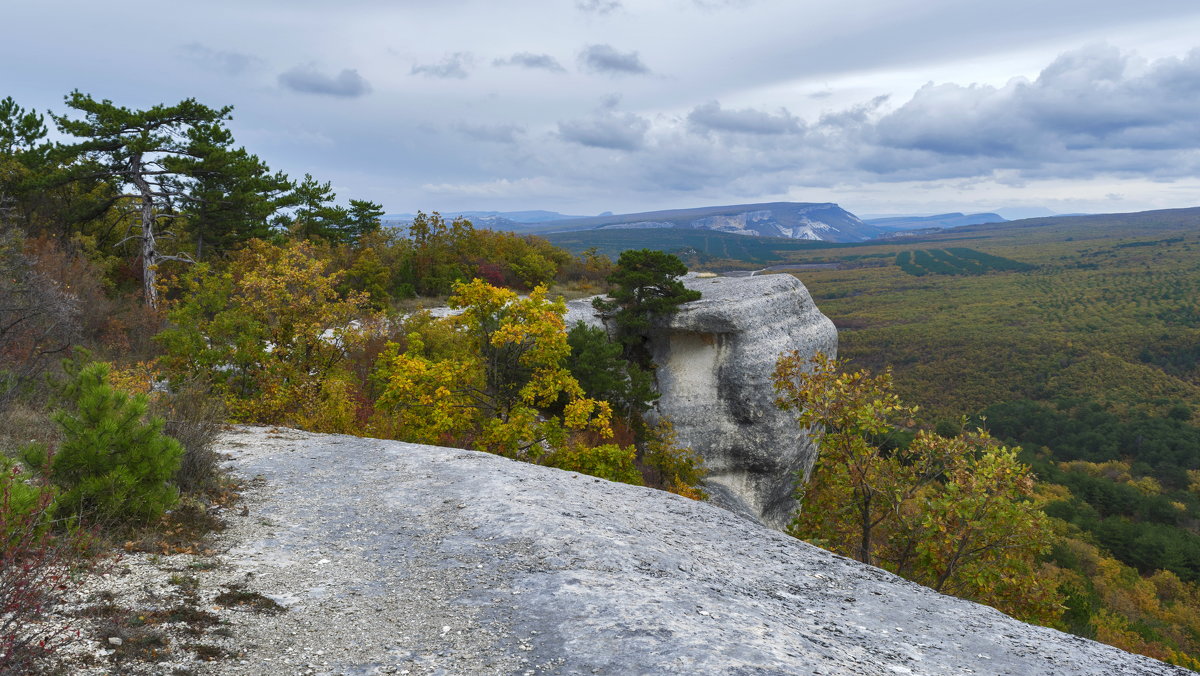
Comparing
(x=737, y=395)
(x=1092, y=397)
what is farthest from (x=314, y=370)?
(x=1092, y=397)

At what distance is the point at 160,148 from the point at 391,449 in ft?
73.0

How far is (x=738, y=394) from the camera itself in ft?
95.1

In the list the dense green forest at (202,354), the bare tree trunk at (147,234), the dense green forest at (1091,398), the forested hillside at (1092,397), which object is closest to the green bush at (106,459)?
the dense green forest at (202,354)

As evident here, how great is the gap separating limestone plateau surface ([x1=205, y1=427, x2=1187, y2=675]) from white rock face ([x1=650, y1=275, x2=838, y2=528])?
18619 mm

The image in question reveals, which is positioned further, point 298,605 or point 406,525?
point 406,525

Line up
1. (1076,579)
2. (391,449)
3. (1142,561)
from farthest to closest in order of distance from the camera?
(1142,561) < (1076,579) < (391,449)

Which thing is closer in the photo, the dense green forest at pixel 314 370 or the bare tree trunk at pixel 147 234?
the dense green forest at pixel 314 370

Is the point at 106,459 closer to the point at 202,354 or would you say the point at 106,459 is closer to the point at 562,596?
the point at 562,596

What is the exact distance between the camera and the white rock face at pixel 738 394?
28828 millimetres

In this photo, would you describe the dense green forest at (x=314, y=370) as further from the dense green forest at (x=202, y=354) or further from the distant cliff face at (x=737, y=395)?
the distant cliff face at (x=737, y=395)

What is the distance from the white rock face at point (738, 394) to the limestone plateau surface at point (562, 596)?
18619 millimetres

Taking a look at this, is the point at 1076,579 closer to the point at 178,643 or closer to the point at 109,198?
the point at 178,643

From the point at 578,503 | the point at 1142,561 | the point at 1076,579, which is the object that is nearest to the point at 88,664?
the point at 578,503

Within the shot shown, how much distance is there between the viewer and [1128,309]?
126438mm
